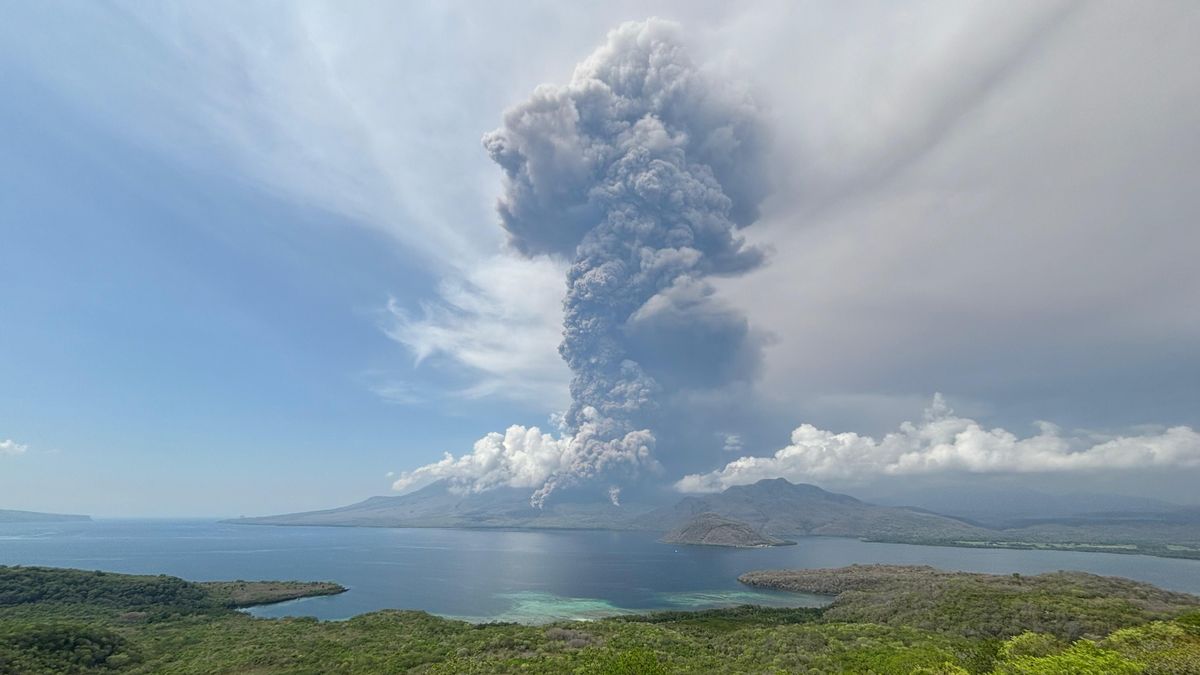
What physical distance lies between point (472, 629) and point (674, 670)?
143 feet

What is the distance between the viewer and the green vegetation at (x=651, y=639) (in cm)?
5000

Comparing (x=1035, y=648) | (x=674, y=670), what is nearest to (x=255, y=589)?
(x=674, y=670)

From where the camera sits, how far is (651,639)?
7181cm

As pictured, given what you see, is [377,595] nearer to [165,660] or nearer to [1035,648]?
[165,660]

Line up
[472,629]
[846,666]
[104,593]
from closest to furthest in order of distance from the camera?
[846,666] → [472,629] → [104,593]

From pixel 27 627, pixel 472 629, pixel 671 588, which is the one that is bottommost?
pixel 671 588

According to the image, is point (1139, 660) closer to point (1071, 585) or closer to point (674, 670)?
point (674, 670)

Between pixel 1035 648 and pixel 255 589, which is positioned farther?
pixel 255 589

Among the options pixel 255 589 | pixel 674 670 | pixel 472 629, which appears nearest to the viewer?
pixel 674 670

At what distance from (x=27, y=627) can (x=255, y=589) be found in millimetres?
91528

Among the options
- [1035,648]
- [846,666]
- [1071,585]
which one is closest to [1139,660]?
[1035,648]

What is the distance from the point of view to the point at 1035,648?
51656 millimetres

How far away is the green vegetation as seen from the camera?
50.0m

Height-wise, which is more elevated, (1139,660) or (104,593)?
(1139,660)
